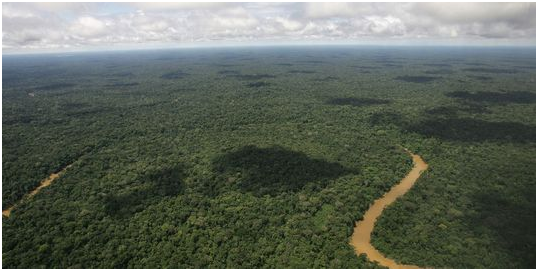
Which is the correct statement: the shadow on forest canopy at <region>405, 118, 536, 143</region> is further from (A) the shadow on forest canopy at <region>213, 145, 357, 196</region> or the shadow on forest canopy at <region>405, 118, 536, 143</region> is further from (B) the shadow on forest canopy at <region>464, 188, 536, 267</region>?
(A) the shadow on forest canopy at <region>213, 145, 357, 196</region>

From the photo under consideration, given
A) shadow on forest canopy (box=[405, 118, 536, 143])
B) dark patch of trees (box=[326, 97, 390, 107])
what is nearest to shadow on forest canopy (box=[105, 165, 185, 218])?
shadow on forest canopy (box=[405, 118, 536, 143])

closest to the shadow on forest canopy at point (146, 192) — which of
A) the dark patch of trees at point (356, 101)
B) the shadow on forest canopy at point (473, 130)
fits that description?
the shadow on forest canopy at point (473, 130)

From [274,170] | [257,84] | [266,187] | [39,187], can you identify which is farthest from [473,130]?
[257,84]

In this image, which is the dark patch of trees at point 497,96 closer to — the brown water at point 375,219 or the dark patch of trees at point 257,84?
the dark patch of trees at point 257,84

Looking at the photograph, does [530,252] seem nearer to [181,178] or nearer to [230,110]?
[181,178]

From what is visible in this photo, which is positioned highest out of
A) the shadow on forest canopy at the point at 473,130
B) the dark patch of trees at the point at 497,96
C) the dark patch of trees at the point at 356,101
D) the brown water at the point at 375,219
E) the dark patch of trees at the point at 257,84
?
the dark patch of trees at the point at 257,84
